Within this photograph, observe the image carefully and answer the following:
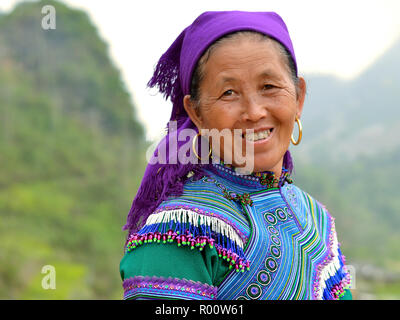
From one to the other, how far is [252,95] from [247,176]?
0.99 ft

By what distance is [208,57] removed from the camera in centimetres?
158

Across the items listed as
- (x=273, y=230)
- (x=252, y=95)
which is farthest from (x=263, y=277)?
(x=252, y=95)

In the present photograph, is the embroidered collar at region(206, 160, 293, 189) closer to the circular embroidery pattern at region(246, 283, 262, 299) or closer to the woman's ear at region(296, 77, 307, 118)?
the woman's ear at region(296, 77, 307, 118)

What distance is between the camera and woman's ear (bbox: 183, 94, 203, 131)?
170cm

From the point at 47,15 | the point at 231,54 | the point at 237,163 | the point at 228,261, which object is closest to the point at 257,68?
the point at 231,54

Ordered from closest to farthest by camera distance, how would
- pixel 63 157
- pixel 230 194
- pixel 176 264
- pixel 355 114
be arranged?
pixel 176 264 < pixel 230 194 < pixel 63 157 < pixel 355 114

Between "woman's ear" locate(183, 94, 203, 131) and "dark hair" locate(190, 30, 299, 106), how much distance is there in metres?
0.02

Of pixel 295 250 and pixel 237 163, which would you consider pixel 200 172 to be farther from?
pixel 295 250

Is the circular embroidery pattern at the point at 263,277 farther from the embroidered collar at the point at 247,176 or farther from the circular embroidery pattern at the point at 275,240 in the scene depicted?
the embroidered collar at the point at 247,176

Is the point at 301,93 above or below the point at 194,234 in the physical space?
Result: above

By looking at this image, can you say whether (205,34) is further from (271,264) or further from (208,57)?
(271,264)

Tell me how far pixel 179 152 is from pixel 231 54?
1.28 feet

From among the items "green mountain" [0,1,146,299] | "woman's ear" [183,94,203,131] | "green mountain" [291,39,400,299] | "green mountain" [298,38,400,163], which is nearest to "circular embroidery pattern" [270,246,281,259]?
"woman's ear" [183,94,203,131]

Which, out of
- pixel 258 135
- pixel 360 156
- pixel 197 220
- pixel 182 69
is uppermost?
pixel 360 156
